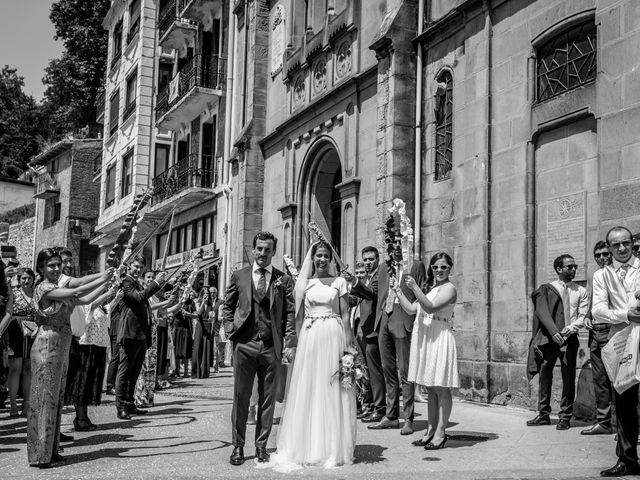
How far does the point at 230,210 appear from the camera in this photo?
24.0 m

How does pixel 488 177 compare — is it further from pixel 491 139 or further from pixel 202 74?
pixel 202 74

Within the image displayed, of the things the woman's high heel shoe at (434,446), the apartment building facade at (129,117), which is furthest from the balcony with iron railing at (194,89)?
the woman's high heel shoe at (434,446)

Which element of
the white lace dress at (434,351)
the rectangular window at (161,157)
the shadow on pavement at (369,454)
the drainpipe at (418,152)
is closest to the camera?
the shadow on pavement at (369,454)

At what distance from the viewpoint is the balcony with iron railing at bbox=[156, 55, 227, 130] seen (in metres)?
26.4

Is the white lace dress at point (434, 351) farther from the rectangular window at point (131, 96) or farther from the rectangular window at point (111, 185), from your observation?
the rectangular window at point (111, 185)

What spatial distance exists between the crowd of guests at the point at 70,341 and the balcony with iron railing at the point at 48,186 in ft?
114

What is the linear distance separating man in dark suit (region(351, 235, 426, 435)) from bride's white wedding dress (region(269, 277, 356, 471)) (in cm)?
127

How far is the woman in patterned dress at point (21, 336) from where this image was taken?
1063cm

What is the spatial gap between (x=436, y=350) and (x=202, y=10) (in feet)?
75.6

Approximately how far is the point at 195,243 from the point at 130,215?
805 inches

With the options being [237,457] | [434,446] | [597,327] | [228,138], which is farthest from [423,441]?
[228,138]

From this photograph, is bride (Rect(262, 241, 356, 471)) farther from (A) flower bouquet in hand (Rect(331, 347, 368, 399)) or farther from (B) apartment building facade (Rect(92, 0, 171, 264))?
(B) apartment building facade (Rect(92, 0, 171, 264))

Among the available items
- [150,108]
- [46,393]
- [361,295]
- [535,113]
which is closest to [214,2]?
[150,108]

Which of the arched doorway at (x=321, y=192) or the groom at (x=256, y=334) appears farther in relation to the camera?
the arched doorway at (x=321, y=192)
